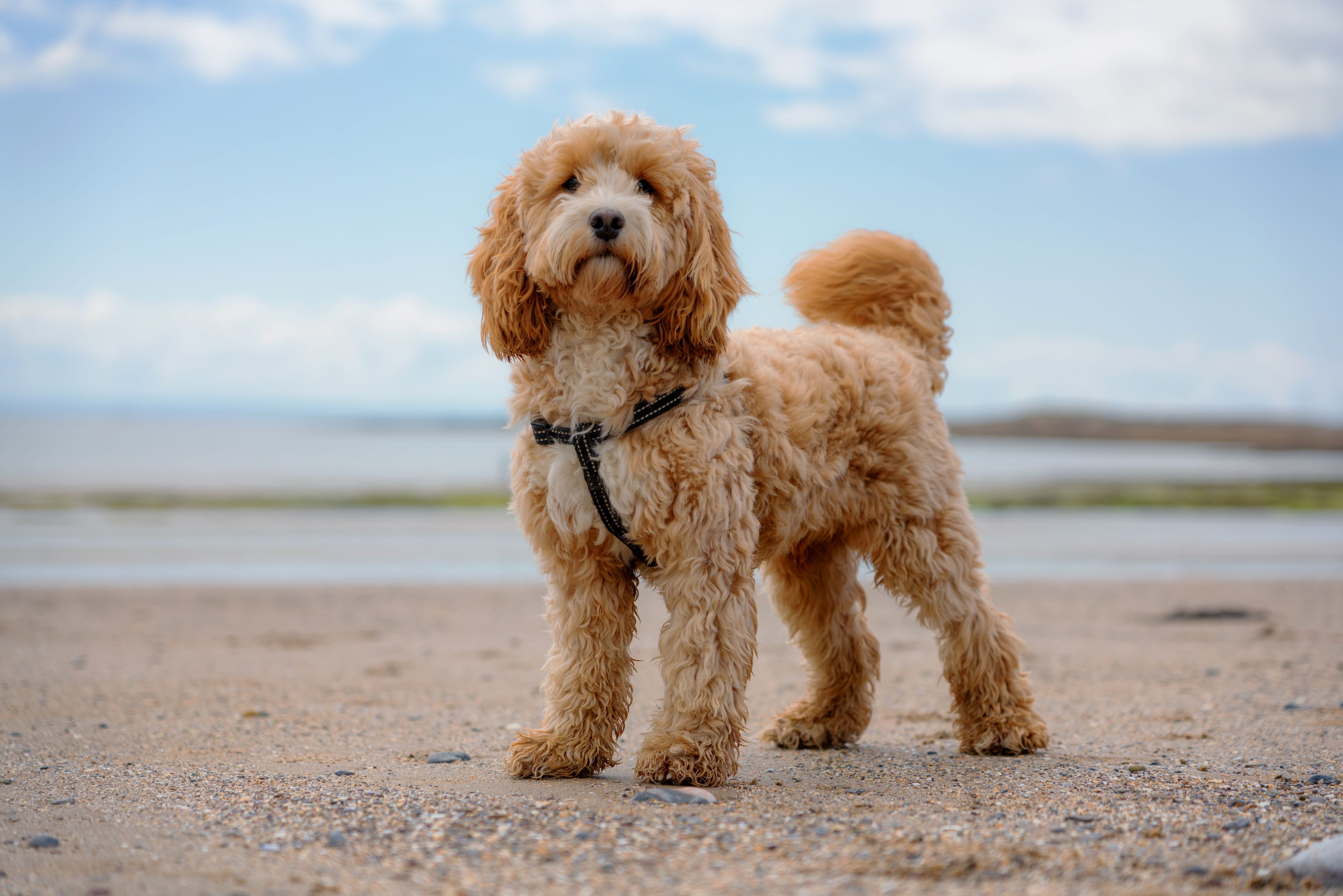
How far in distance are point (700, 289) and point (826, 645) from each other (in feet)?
7.43

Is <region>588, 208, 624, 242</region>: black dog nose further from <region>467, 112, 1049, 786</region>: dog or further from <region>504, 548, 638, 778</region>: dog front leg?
<region>504, 548, 638, 778</region>: dog front leg

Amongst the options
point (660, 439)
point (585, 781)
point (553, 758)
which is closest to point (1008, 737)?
point (585, 781)

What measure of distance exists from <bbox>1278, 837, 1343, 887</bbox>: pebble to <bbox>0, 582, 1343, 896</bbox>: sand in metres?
0.08

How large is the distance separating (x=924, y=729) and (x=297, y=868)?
3841mm

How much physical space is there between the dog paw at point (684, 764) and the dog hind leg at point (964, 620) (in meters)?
1.37

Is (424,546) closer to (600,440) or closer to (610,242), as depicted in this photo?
(600,440)

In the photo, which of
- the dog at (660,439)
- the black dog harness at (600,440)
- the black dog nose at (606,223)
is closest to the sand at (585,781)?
the dog at (660,439)

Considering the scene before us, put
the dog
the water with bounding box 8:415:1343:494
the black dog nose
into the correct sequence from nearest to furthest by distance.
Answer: the black dog nose, the dog, the water with bounding box 8:415:1343:494

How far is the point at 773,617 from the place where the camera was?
1151 cm

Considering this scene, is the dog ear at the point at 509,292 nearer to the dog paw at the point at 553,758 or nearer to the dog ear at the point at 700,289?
the dog ear at the point at 700,289

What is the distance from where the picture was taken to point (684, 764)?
4.18 metres

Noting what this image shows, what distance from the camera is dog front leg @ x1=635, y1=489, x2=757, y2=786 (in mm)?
4184

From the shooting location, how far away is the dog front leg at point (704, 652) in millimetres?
4184

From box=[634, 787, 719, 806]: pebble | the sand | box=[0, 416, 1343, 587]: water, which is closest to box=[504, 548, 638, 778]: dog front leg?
the sand
